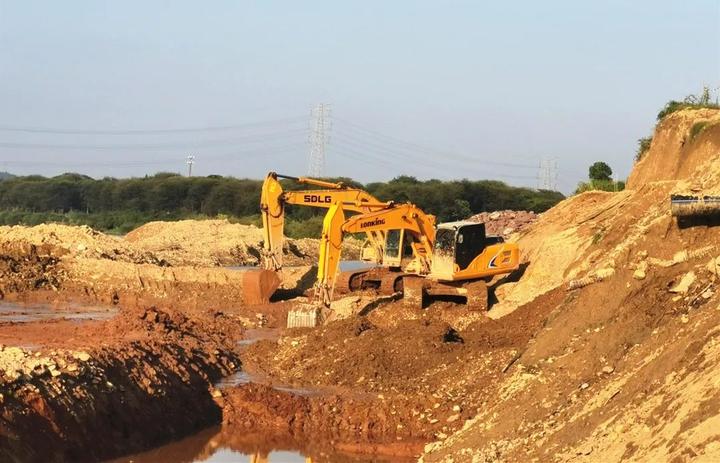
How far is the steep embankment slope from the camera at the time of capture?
853cm

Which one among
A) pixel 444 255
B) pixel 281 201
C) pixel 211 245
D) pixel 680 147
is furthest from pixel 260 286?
pixel 211 245

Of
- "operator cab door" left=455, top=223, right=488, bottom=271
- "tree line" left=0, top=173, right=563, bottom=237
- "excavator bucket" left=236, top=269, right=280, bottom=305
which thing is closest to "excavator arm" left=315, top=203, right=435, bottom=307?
"operator cab door" left=455, top=223, right=488, bottom=271

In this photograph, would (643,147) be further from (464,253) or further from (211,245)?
(211,245)

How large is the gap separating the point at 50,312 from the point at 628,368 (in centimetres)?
1818

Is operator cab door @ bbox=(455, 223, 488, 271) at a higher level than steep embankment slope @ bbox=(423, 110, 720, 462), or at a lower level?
higher

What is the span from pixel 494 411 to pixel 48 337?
27.9ft

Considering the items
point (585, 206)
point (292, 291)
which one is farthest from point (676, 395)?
point (292, 291)

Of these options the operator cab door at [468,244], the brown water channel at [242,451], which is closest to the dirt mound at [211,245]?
the operator cab door at [468,244]

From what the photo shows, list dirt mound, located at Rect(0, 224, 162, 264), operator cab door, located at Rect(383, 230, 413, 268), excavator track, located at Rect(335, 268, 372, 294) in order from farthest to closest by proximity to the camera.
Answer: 1. dirt mound, located at Rect(0, 224, 162, 264)
2. excavator track, located at Rect(335, 268, 372, 294)
3. operator cab door, located at Rect(383, 230, 413, 268)

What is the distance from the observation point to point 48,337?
54.4 ft

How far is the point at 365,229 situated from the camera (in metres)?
22.2

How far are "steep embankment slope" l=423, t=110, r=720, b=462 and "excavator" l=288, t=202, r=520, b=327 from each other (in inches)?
95.9

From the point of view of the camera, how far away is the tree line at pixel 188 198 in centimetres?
7619

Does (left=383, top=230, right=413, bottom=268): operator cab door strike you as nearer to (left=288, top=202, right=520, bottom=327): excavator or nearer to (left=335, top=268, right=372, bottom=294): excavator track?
(left=335, top=268, right=372, bottom=294): excavator track
